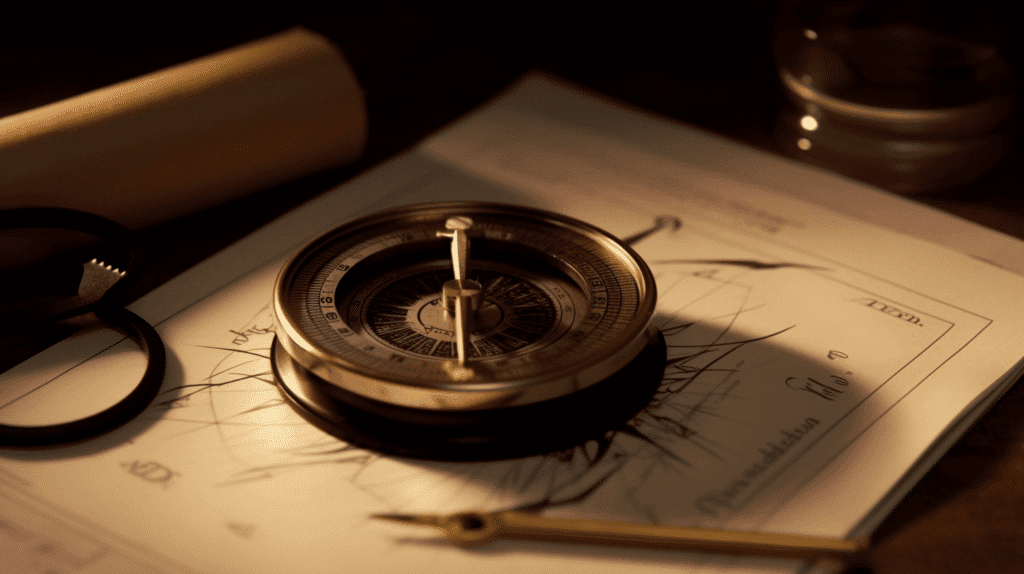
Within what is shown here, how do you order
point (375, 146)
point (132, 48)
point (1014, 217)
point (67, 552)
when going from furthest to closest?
→ point (132, 48), point (375, 146), point (1014, 217), point (67, 552)

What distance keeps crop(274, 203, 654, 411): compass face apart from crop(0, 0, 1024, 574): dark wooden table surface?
0.31 m

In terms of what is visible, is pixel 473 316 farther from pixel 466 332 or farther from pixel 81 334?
pixel 81 334

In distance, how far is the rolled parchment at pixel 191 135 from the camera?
1201 millimetres

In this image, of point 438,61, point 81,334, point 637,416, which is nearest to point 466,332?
point 637,416

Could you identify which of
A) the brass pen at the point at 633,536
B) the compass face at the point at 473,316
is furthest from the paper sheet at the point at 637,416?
the compass face at the point at 473,316

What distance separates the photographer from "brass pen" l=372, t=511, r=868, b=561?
81 centimetres

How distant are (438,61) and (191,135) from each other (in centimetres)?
64

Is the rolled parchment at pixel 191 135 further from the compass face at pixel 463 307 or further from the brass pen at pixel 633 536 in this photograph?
the brass pen at pixel 633 536

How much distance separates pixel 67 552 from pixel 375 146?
877 mm

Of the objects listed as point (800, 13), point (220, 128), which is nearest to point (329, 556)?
point (220, 128)

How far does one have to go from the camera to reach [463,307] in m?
0.94

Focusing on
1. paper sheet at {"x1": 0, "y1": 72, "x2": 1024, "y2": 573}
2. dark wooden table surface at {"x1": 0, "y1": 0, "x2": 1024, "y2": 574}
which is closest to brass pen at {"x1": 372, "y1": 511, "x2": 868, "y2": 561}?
paper sheet at {"x1": 0, "y1": 72, "x2": 1024, "y2": 573}

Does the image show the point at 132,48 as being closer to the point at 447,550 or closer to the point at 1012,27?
the point at 447,550

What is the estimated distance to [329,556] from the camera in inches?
32.4
